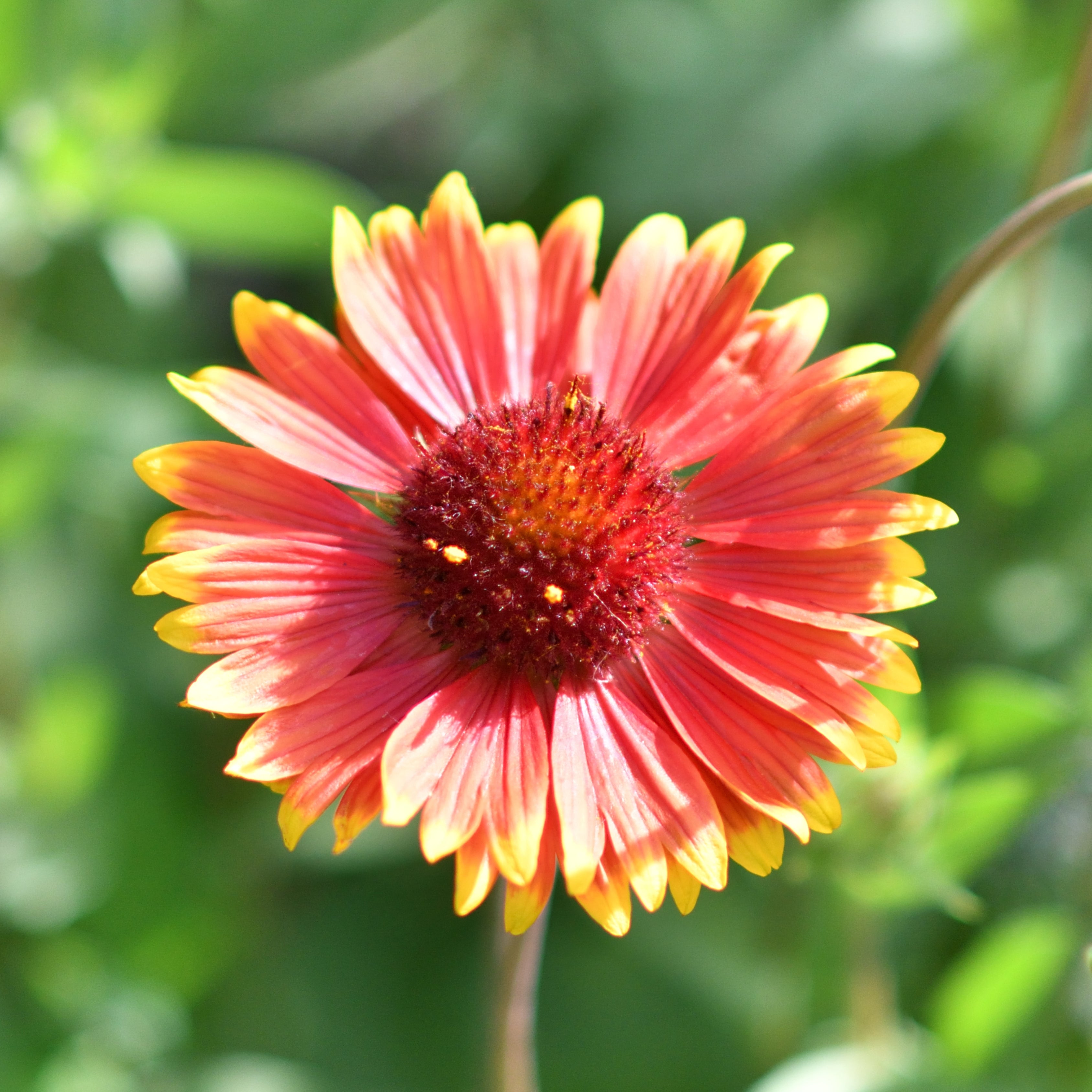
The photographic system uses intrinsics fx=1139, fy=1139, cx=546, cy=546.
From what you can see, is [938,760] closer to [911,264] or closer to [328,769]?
[328,769]

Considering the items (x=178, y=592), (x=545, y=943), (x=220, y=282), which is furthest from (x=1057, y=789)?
(x=220, y=282)

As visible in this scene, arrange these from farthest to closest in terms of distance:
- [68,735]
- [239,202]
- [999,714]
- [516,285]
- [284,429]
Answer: [68,735] → [239,202] → [999,714] → [516,285] → [284,429]

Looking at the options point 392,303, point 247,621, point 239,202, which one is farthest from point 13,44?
point 247,621

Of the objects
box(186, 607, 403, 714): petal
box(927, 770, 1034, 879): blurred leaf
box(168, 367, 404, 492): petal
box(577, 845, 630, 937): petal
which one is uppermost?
box(168, 367, 404, 492): petal

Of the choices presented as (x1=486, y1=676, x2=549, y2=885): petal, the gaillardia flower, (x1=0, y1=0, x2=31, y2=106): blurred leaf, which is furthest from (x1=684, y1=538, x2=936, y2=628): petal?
(x1=0, y1=0, x2=31, y2=106): blurred leaf

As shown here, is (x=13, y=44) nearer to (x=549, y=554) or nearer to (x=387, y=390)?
(x=387, y=390)

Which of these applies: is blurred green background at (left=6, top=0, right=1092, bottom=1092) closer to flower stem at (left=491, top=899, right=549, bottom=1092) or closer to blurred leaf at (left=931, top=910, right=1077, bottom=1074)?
blurred leaf at (left=931, top=910, right=1077, bottom=1074)
